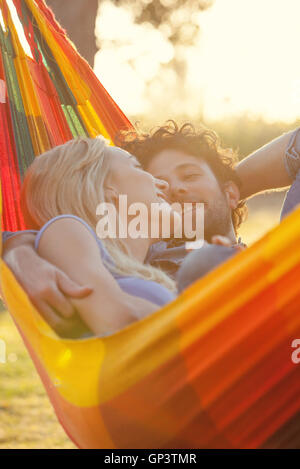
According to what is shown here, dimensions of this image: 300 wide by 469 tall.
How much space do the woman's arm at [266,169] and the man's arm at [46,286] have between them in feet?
2.60

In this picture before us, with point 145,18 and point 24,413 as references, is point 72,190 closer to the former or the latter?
point 24,413

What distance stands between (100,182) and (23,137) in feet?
1.66

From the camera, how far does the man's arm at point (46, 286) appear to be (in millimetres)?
823

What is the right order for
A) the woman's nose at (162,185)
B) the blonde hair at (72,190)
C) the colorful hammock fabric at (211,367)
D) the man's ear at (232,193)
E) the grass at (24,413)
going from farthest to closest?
1. the grass at (24,413)
2. the man's ear at (232,193)
3. the woman's nose at (162,185)
4. the blonde hair at (72,190)
5. the colorful hammock fabric at (211,367)

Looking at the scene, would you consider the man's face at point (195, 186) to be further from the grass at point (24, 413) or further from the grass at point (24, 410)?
the grass at point (24, 413)

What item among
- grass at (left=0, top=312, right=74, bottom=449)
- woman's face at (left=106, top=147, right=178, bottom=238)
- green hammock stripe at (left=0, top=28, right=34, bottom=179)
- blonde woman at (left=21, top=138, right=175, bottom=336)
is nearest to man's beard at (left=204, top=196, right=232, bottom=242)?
blonde woman at (left=21, top=138, right=175, bottom=336)

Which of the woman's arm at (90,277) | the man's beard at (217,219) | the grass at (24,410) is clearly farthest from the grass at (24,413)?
the woman's arm at (90,277)

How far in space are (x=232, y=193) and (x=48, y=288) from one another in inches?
33.0

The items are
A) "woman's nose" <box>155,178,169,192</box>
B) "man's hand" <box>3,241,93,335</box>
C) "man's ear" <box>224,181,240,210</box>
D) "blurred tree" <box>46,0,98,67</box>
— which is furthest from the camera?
"blurred tree" <box>46,0,98,67</box>

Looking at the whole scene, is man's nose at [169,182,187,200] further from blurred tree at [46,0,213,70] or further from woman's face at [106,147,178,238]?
blurred tree at [46,0,213,70]

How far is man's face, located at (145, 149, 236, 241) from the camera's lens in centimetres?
143

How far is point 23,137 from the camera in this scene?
1.45 m

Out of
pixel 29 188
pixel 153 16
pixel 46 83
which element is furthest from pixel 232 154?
pixel 153 16

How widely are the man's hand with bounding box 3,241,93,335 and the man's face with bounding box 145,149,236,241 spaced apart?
61cm
